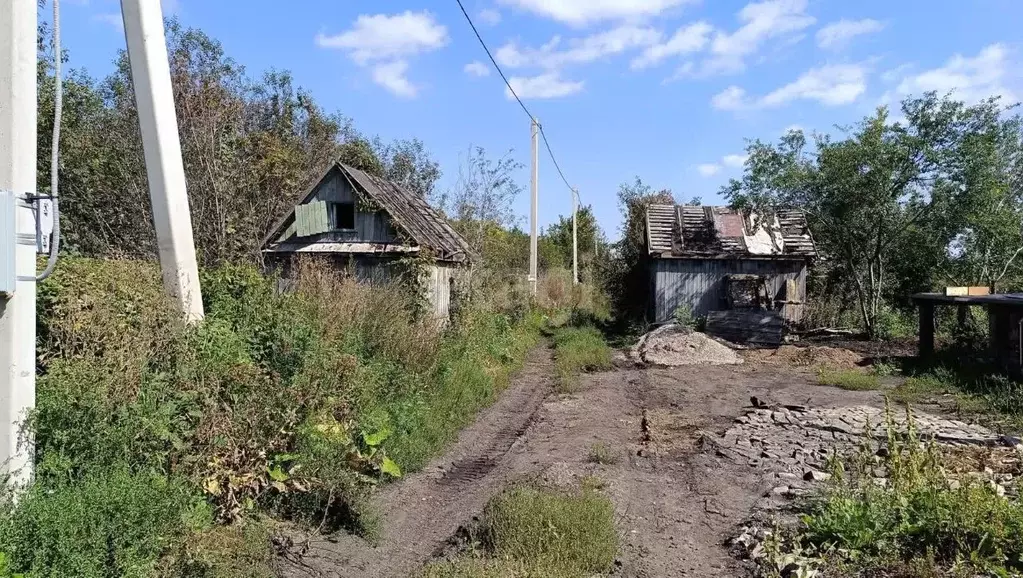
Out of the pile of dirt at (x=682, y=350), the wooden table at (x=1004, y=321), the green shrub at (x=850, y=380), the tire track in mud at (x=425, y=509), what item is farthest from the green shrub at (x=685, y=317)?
the tire track in mud at (x=425, y=509)

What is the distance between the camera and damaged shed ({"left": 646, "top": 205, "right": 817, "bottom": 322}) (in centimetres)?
2152

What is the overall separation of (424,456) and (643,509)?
8.95 ft

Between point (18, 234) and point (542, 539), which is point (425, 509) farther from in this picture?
point (18, 234)

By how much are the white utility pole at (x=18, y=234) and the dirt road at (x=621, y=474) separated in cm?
210

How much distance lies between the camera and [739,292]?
70.6 ft

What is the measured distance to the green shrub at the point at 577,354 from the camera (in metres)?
14.9

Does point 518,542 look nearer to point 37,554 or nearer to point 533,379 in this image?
point 37,554

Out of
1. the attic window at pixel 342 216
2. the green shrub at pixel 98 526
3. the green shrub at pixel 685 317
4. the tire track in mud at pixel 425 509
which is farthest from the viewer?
the green shrub at pixel 685 317

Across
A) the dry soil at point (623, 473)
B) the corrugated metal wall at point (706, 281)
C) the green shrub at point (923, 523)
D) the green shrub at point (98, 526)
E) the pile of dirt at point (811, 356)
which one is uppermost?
the corrugated metal wall at point (706, 281)

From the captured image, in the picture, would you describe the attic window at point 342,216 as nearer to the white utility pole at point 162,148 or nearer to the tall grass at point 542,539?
the white utility pole at point 162,148

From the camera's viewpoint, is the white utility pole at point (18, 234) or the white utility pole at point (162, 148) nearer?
the white utility pole at point (18, 234)

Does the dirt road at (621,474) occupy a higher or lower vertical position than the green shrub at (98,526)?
lower

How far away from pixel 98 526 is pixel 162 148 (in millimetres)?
4076

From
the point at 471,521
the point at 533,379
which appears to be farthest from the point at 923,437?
the point at 533,379
